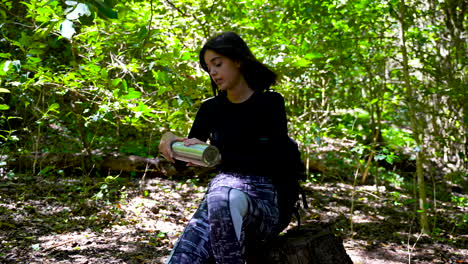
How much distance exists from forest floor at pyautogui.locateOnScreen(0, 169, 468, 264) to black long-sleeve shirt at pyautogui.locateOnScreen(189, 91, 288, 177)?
152cm

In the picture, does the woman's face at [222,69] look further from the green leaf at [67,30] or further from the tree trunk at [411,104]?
the tree trunk at [411,104]

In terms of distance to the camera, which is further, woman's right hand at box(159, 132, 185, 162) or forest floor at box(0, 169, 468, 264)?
forest floor at box(0, 169, 468, 264)

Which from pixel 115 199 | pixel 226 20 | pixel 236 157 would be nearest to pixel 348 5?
pixel 226 20

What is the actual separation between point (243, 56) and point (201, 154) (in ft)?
2.16

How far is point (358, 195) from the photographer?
635 cm

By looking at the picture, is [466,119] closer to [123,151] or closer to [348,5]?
[348,5]

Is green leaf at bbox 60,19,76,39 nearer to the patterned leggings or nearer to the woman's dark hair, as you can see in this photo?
the woman's dark hair

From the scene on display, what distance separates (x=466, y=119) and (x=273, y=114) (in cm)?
288

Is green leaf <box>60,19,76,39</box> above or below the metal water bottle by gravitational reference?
above

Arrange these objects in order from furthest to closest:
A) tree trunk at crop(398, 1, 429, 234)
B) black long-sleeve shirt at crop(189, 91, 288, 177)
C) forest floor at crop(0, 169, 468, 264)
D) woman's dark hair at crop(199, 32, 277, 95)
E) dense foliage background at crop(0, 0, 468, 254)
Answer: tree trunk at crop(398, 1, 429, 234), forest floor at crop(0, 169, 468, 264), dense foliage background at crop(0, 0, 468, 254), woman's dark hair at crop(199, 32, 277, 95), black long-sleeve shirt at crop(189, 91, 288, 177)

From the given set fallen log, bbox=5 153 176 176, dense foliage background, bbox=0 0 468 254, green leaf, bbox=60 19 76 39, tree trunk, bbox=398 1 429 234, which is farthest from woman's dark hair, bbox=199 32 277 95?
fallen log, bbox=5 153 176 176

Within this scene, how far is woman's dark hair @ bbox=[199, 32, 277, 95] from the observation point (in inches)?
90.0

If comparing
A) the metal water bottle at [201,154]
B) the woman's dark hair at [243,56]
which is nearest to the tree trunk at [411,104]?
the woman's dark hair at [243,56]

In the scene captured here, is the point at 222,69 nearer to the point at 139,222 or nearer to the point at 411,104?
the point at 139,222
